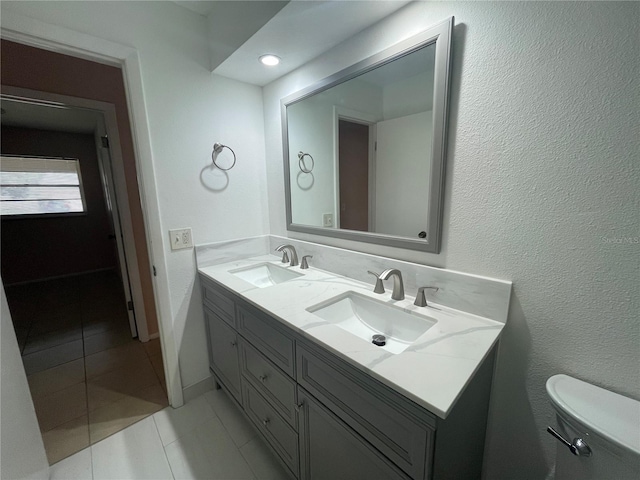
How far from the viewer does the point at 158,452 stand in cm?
141

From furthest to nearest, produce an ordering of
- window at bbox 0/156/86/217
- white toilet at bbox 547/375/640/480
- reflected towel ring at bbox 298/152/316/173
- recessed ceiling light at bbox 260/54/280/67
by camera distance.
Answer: window at bbox 0/156/86/217 < reflected towel ring at bbox 298/152/316/173 < recessed ceiling light at bbox 260/54/280/67 < white toilet at bbox 547/375/640/480

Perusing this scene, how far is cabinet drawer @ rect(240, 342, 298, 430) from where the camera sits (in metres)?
1.08

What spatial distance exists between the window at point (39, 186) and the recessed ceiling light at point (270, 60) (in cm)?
435

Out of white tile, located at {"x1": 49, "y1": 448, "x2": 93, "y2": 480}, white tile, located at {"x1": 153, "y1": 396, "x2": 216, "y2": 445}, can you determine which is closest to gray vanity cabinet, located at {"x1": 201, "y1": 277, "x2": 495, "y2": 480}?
white tile, located at {"x1": 153, "y1": 396, "x2": 216, "y2": 445}

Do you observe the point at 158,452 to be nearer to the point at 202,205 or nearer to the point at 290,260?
the point at 290,260

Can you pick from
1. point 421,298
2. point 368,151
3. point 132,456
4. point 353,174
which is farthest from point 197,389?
point 368,151

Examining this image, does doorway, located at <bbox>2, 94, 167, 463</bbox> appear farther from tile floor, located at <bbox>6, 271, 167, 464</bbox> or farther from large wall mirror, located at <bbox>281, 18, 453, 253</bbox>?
large wall mirror, located at <bbox>281, 18, 453, 253</bbox>

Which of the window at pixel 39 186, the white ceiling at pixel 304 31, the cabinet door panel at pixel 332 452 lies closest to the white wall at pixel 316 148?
the white ceiling at pixel 304 31

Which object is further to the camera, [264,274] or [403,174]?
[264,274]

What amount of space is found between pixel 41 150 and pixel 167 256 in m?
4.06

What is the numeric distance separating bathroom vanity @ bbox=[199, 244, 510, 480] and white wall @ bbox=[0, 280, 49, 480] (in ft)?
2.67

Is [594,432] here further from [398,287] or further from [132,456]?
[132,456]

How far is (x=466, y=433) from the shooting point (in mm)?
849

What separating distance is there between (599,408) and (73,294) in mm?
4977
